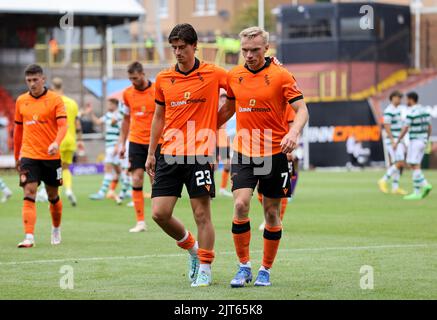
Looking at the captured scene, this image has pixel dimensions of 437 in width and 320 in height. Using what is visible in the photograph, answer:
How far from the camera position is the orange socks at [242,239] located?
1014 cm

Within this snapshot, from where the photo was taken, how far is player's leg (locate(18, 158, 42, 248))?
1391 cm

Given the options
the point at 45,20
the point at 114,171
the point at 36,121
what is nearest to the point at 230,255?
the point at 36,121

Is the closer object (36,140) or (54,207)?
(36,140)

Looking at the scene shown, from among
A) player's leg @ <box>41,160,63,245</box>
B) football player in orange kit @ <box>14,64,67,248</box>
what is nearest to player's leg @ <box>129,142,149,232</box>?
player's leg @ <box>41,160,63,245</box>

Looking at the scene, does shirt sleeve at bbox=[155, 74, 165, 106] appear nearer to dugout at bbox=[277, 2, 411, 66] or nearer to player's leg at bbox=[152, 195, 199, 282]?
player's leg at bbox=[152, 195, 199, 282]

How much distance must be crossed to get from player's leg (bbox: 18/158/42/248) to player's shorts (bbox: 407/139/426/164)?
12274mm

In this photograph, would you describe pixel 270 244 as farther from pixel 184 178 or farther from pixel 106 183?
pixel 106 183

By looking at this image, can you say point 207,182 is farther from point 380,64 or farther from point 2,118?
point 380,64

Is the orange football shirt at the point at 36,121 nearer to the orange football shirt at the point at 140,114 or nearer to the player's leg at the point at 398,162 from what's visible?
the orange football shirt at the point at 140,114

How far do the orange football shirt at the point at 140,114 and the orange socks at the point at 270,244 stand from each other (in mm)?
6653

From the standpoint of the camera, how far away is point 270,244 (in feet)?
33.4

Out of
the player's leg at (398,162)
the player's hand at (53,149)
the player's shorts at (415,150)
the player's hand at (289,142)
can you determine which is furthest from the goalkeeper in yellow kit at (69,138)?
the player's hand at (289,142)

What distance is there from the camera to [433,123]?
4253 cm

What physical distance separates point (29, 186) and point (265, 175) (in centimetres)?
475
